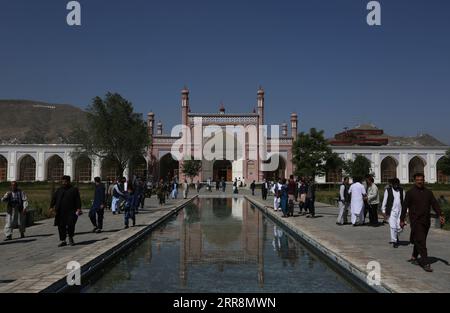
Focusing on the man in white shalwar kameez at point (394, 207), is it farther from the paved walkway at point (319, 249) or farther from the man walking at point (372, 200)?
the man walking at point (372, 200)

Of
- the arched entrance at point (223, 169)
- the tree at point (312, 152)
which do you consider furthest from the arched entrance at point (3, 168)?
the tree at point (312, 152)

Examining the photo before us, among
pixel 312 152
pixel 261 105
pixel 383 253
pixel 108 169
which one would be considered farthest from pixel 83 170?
pixel 383 253

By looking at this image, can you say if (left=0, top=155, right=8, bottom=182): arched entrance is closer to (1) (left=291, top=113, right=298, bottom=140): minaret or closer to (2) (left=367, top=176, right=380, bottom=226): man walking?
(1) (left=291, top=113, right=298, bottom=140): minaret

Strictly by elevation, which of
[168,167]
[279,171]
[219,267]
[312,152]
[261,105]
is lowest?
[219,267]

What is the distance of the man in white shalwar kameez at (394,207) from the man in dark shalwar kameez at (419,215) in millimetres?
1539

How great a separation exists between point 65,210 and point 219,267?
3677 millimetres

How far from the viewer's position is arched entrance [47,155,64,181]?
54844mm

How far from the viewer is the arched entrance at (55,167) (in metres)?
54.8

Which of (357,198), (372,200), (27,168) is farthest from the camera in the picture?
(27,168)

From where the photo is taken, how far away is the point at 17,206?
10.2m

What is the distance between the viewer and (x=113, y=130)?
1647 inches

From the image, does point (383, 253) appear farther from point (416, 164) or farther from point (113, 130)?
point (416, 164)
